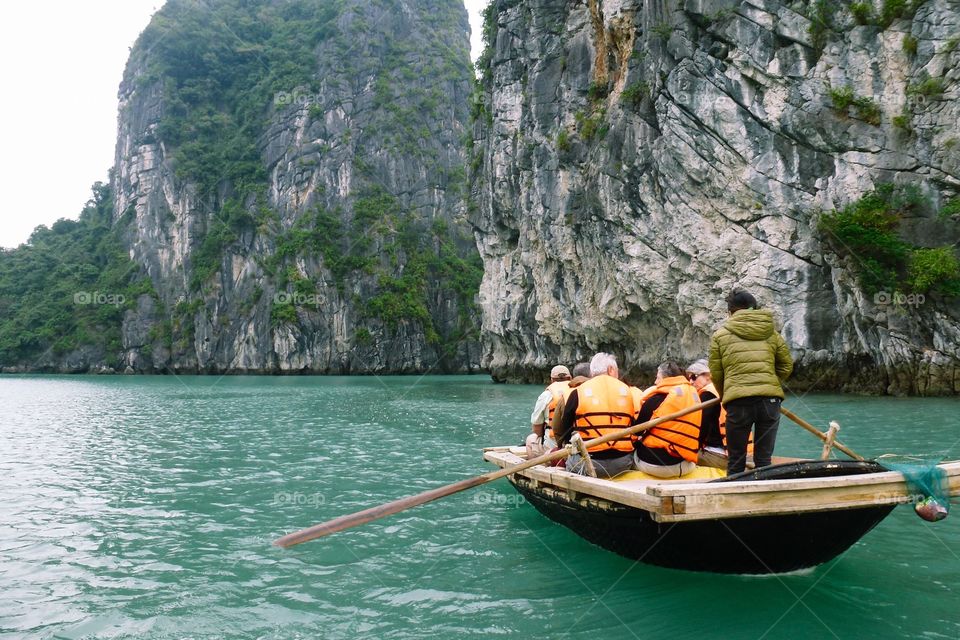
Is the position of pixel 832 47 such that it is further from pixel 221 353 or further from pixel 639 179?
pixel 221 353

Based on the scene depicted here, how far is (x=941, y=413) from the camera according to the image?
15836 millimetres

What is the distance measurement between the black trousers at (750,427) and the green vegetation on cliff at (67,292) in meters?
79.8

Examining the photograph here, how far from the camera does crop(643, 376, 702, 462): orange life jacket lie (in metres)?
5.83

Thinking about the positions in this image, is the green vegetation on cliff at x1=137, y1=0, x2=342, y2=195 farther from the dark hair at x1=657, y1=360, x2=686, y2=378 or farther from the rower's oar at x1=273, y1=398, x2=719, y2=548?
the rower's oar at x1=273, y1=398, x2=719, y2=548

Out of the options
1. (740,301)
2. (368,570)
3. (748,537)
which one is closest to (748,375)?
(740,301)

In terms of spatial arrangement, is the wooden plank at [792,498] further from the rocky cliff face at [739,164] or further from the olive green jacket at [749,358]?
the rocky cliff face at [739,164]

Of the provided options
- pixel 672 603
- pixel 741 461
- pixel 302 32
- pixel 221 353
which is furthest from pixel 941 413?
pixel 302 32

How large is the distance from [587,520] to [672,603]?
123 cm

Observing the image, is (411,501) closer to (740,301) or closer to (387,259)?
(740,301)

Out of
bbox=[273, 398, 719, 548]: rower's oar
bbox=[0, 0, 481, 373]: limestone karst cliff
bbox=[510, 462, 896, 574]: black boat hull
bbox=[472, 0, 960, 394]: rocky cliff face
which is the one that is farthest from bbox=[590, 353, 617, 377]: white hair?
bbox=[0, 0, 481, 373]: limestone karst cliff

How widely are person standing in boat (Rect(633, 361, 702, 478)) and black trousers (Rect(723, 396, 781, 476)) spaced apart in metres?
0.55

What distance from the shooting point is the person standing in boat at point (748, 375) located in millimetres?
5070

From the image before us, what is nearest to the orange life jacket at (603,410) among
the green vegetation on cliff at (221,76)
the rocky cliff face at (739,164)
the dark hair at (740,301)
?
the dark hair at (740,301)

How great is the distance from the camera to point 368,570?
545 centimetres
